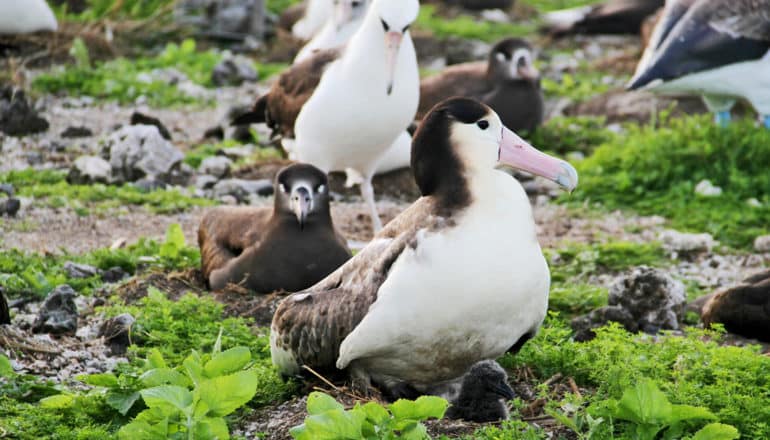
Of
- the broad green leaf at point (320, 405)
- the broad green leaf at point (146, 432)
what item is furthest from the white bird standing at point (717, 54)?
the broad green leaf at point (146, 432)

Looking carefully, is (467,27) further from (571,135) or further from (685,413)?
(685,413)

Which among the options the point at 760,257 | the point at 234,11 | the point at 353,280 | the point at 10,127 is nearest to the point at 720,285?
the point at 760,257

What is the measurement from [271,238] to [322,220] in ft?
1.01

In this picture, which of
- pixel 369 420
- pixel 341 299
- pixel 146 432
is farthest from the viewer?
pixel 341 299

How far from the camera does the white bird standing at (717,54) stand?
9961mm

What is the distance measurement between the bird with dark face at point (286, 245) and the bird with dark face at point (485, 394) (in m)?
2.23

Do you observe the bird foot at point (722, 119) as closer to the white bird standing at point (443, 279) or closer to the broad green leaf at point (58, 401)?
the white bird standing at point (443, 279)

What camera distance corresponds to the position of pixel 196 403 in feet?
15.5

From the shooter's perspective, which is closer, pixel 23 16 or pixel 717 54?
pixel 717 54

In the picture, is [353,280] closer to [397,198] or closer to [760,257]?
[760,257]

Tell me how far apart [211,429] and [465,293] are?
1056 millimetres

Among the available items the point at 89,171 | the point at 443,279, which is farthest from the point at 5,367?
the point at 89,171

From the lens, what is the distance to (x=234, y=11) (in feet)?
53.5

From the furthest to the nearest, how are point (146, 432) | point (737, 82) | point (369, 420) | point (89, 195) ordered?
1. point (737, 82)
2. point (89, 195)
3. point (146, 432)
4. point (369, 420)
